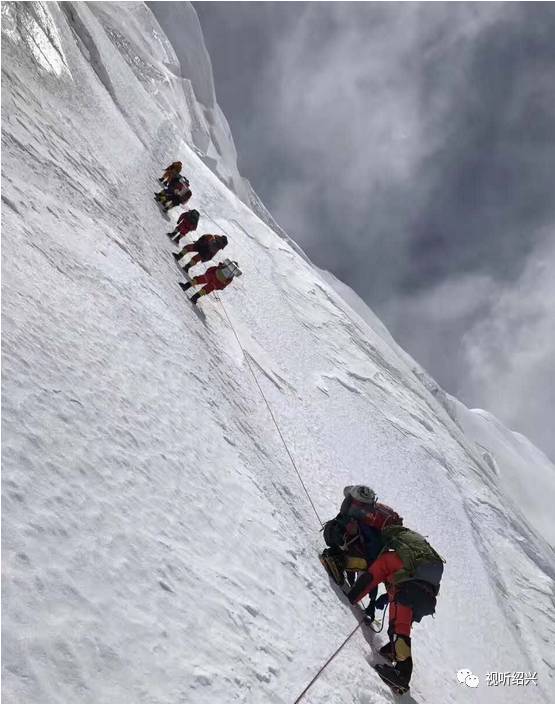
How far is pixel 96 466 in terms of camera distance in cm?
370

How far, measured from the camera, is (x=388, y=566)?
5.58m

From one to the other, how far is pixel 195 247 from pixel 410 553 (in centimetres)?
721

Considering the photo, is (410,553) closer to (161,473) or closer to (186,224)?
(161,473)

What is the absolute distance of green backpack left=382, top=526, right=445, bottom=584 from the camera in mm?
5379

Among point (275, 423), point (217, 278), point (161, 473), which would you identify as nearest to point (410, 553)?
point (161, 473)

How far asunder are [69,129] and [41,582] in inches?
360

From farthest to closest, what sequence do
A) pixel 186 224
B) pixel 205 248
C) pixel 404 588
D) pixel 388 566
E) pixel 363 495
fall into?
pixel 186 224
pixel 205 248
pixel 363 495
pixel 388 566
pixel 404 588

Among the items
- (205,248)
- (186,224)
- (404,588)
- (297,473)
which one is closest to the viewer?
(404,588)

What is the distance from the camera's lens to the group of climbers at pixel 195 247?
31.5 feet

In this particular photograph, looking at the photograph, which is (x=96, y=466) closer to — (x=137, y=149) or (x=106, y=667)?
(x=106, y=667)

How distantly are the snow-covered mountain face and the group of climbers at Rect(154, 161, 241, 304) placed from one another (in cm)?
46

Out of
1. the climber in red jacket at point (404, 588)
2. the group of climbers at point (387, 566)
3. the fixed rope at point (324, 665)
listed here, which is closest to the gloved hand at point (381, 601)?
the group of climbers at point (387, 566)

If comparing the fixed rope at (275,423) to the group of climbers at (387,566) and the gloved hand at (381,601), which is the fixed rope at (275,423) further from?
the gloved hand at (381,601)

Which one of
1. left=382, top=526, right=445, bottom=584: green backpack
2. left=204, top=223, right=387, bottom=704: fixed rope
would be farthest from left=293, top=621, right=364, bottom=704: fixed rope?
left=382, top=526, right=445, bottom=584: green backpack
